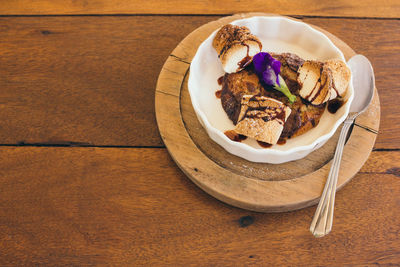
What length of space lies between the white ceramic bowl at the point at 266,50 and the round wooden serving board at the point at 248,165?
0.04 meters

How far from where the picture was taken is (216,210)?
3.32 ft

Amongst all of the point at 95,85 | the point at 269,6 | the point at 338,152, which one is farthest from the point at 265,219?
the point at 269,6

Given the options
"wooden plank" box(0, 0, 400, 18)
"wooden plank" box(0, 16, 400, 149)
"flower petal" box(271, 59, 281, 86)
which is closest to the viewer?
"flower petal" box(271, 59, 281, 86)

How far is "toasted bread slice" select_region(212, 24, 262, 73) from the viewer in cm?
108

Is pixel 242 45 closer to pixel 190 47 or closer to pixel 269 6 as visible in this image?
pixel 190 47

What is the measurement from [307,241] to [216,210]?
293 millimetres

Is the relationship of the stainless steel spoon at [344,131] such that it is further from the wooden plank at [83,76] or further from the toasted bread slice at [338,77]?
the wooden plank at [83,76]

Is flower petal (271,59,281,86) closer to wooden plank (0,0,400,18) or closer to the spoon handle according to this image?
the spoon handle

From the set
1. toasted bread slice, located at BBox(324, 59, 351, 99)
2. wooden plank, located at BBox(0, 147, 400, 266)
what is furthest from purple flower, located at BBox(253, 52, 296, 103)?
wooden plank, located at BBox(0, 147, 400, 266)

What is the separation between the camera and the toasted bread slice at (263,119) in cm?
98

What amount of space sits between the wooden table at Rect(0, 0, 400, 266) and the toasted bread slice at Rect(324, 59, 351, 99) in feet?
0.85

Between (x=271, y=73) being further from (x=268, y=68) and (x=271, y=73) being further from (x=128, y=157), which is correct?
(x=128, y=157)

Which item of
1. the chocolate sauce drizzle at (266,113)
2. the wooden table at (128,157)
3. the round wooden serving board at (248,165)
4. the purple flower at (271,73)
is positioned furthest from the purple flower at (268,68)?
the wooden table at (128,157)

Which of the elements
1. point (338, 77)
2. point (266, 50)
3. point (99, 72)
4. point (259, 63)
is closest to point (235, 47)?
point (259, 63)
